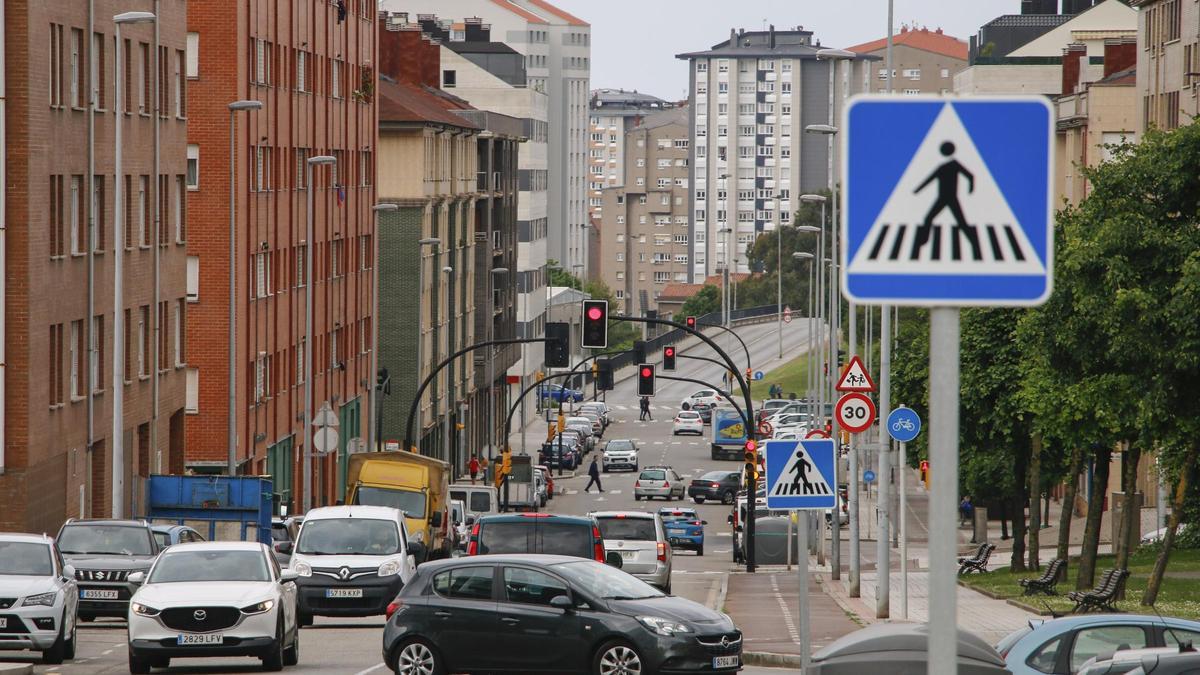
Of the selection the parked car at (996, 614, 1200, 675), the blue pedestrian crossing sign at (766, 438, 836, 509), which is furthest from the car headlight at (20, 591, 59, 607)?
the parked car at (996, 614, 1200, 675)

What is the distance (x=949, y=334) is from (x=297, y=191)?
63.1 meters

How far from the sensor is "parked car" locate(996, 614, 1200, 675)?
642 inches

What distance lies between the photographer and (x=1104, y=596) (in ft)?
95.7

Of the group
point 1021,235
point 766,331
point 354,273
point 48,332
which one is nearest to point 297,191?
point 354,273

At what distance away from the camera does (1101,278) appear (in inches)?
1188

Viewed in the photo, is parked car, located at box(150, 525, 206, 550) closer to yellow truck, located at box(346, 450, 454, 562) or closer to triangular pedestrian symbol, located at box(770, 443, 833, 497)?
yellow truck, located at box(346, 450, 454, 562)

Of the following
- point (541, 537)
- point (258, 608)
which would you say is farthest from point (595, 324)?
point (258, 608)

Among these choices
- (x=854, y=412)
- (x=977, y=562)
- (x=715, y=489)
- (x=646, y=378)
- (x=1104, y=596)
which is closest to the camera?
(x=1104, y=596)

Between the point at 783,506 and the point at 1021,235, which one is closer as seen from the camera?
the point at 1021,235

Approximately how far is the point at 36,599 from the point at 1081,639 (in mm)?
11350

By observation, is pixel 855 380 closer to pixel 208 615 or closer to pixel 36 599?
pixel 208 615

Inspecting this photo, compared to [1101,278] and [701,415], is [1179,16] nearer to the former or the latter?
[1101,278]

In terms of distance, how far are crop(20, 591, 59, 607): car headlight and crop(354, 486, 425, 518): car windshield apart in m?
21.4

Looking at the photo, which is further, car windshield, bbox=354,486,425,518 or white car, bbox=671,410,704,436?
white car, bbox=671,410,704,436
